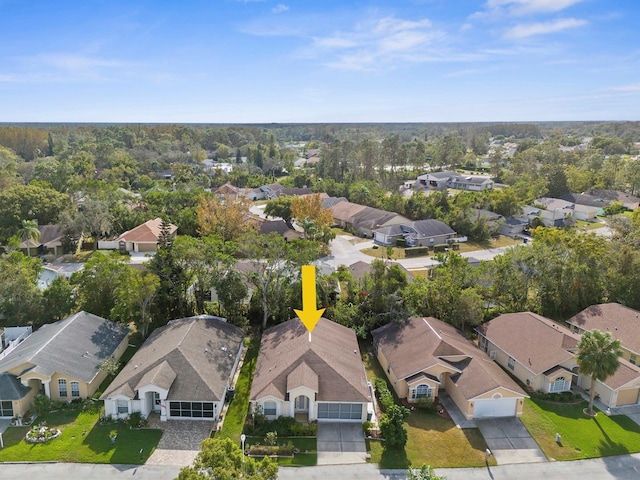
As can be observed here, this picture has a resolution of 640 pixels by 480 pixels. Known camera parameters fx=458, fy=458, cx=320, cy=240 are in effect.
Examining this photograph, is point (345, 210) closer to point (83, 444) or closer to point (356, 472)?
point (356, 472)

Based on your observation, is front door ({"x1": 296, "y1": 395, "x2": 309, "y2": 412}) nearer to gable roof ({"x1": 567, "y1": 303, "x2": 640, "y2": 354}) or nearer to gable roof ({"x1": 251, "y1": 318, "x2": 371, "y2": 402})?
gable roof ({"x1": 251, "y1": 318, "x2": 371, "y2": 402})

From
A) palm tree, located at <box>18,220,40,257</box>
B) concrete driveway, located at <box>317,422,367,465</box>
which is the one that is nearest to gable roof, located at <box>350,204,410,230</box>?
palm tree, located at <box>18,220,40,257</box>

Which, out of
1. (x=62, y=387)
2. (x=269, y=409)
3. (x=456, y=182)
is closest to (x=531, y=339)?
(x=269, y=409)

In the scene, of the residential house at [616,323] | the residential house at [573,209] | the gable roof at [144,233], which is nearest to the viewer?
the residential house at [616,323]

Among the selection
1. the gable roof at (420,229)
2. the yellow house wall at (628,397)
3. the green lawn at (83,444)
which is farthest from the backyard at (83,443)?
the gable roof at (420,229)

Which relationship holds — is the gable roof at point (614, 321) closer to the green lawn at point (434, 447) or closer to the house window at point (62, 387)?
the green lawn at point (434, 447)

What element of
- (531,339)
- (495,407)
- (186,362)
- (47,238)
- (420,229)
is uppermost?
(47,238)
